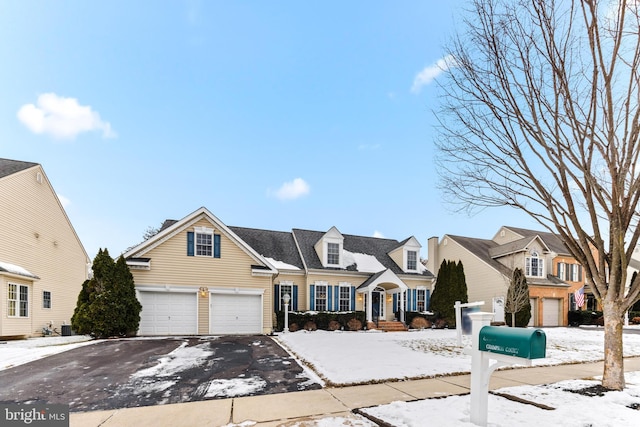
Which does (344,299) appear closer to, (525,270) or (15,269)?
(525,270)

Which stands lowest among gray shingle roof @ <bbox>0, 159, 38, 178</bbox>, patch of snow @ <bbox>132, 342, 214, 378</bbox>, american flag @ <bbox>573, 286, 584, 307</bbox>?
american flag @ <bbox>573, 286, 584, 307</bbox>

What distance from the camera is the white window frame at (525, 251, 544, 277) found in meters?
24.1

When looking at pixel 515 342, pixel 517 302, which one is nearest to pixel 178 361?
pixel 515 342

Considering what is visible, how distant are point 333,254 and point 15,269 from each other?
15926 mm

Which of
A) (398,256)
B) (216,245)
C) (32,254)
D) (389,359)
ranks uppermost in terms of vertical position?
(216,245)

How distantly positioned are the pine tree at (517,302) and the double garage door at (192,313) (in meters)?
14.8

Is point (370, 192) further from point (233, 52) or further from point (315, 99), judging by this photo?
point (233, 52)

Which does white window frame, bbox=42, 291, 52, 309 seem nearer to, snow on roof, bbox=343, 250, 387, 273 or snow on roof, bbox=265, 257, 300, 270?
snow on roof, bbox=265, 257, 300, 270

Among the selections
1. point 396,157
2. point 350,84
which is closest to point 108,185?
point 350,84

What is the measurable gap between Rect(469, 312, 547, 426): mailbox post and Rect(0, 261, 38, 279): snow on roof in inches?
671

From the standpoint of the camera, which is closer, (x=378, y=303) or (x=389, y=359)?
(x=389, y=359)

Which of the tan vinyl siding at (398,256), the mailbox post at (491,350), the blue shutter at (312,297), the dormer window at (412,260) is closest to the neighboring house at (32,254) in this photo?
the blue shutter at (312,297)

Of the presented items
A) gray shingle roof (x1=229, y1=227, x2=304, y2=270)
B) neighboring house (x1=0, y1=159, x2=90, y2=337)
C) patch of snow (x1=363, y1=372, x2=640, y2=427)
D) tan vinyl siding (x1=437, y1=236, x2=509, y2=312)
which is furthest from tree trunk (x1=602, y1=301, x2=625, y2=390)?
neighboring house (x1=0, y1=159, x2=90, y2=337)

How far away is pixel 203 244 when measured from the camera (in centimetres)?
1706
